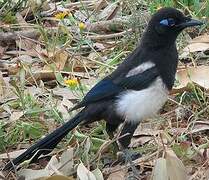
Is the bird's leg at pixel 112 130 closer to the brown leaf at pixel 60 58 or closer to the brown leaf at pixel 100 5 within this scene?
the brown leaf at pixel 60 58

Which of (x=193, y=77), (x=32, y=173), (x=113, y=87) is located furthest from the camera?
(x=193, y=77)

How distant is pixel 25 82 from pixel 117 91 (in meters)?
0.86

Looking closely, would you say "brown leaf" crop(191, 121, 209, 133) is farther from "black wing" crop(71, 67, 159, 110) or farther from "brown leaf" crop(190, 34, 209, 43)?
"brown leaf" crop(190, 34, 209, 43)

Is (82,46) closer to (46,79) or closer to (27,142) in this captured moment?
(46,79)

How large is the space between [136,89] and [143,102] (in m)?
0.09

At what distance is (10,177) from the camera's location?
360 centimetres

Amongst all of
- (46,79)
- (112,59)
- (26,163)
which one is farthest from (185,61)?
(26,163)

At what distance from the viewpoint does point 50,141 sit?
12.2 feet

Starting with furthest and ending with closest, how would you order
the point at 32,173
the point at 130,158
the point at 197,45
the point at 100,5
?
the point at 100,5
the point at 197,45
the point at 130,158
the point at 32,173

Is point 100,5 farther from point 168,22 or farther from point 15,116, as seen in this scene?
point 168,22

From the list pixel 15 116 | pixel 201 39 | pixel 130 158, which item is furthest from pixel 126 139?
pixel 201 39

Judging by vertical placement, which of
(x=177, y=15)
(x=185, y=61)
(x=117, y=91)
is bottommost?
(x=185, y=61)

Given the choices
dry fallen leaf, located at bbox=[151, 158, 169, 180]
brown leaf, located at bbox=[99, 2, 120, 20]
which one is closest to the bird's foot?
dry fallen leaf, located at bbox=[151, 158, 169, 180]

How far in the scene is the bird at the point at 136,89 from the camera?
369 cm
